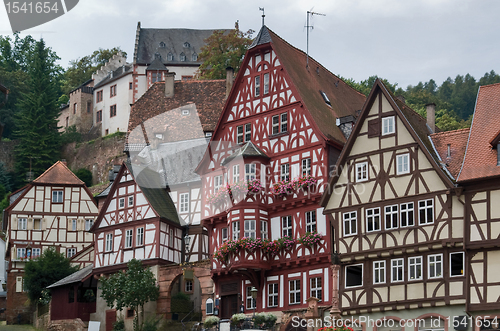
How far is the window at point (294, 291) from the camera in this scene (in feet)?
131

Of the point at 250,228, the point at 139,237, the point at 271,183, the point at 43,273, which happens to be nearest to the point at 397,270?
the point at 250,228

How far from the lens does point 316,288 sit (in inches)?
1553

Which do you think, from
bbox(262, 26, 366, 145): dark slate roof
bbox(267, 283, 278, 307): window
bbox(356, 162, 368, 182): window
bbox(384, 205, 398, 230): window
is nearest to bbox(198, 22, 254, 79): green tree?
bbox(262, 26, 366, 145): dark slate roof

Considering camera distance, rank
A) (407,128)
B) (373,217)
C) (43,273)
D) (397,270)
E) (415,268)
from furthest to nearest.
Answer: (43,273) < (373,217) < (407,128) < (397,270) < (415,268)

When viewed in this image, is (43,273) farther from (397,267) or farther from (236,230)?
(397,267)

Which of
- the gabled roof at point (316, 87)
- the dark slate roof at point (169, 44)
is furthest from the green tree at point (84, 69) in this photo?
the gabled roof at point (316, 87)

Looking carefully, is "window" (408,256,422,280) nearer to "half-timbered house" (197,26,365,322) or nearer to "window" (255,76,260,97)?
"half-timbered house" (197,26,365,322)

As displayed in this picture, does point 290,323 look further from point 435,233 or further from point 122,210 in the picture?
point 122,210

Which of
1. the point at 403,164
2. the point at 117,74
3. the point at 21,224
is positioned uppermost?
the point at 117,74

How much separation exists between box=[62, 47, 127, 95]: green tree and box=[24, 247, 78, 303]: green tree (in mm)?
64356

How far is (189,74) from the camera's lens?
96.1 m

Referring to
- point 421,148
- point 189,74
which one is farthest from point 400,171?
point 189,74

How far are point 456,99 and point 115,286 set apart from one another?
74.2 m

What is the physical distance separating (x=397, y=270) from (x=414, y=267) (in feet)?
2.62
